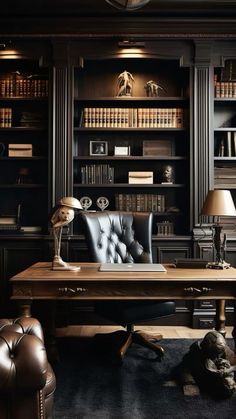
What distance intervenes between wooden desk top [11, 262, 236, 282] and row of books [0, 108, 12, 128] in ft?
5.94

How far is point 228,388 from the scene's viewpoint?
221 cm

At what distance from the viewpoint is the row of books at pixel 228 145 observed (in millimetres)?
3809

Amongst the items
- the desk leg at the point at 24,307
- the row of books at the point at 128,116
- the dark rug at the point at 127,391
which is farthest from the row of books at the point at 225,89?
the desk leg at the point at 24,307

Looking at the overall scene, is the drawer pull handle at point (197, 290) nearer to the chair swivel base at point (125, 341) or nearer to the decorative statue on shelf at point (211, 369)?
the decorative statue on shelf at point (211, 369)

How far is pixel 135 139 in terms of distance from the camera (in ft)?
13.2

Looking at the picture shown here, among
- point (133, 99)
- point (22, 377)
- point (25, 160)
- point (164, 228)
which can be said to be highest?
point (133, 99)

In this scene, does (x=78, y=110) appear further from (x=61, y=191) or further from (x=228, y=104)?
(x=228, y=104)

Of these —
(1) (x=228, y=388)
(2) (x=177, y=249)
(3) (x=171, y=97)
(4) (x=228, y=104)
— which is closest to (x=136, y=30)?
(3) (x=171, y=97)

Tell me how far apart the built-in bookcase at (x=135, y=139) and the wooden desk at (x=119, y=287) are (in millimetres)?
1535

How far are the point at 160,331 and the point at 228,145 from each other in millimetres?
1832

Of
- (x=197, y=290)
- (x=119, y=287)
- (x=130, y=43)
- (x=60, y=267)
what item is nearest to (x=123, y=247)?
(x=60, y=267)

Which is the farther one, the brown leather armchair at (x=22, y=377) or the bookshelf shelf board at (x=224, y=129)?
the bookshelf shelf board at (x=224, y=129)

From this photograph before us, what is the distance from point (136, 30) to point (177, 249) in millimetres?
2038

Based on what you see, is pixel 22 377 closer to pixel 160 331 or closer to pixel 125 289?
pixel 125 289
